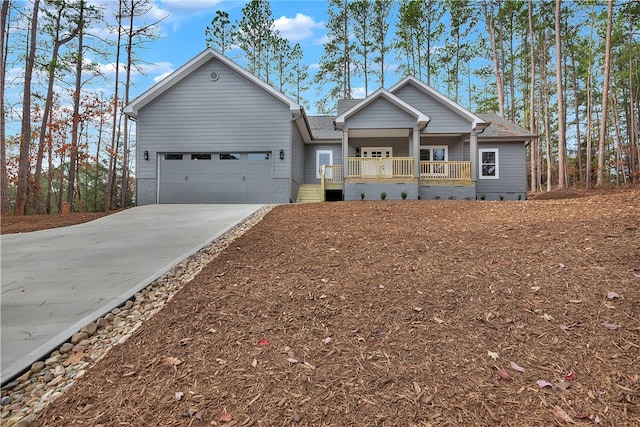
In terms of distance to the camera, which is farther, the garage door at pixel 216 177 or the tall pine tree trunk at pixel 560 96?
the tall pine tree trunk at pixel 560 96

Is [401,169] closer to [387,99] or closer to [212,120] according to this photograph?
[387,99]

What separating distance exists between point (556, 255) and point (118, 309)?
16.3ft

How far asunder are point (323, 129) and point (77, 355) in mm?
15584

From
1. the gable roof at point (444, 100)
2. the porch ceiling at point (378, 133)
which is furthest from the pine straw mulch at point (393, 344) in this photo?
the gable roof at point (444, 100)

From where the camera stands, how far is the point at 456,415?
1.96 m

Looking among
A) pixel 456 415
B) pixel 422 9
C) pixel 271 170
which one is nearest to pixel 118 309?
pixel 456 415

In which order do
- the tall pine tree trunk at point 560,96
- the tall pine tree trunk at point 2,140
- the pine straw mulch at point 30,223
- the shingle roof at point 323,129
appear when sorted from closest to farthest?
the pine straw mulch at point 30,223
the tall pine tree trunk at point 2,140
the tall pine tree trunk at point 560,96
the shingle roof at point 323,129

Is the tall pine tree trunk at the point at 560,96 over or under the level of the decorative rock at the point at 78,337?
over

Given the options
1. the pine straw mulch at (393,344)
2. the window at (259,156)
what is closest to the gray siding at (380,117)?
the window at (259,156)

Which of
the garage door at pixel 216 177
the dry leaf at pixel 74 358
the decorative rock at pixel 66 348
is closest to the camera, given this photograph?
the dry leaf at pixel 74 358

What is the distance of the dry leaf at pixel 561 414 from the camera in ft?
6.24

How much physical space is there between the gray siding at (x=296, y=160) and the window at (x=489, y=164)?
340 inches

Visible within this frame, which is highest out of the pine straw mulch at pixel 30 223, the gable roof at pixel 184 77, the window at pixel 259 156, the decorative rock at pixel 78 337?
the gable roof at pixel 184 77

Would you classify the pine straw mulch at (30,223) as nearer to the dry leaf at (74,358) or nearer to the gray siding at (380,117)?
the dry leaf at (74,358)
